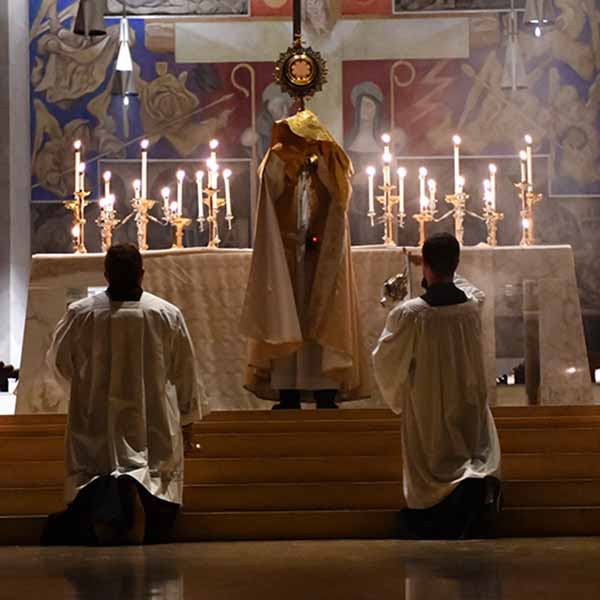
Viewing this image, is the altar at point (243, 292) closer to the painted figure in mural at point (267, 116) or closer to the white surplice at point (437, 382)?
the white surplice at point (437, 382)

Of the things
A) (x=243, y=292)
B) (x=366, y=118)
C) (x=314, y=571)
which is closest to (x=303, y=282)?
(x=243, y=292)

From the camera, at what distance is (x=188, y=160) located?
14703mm

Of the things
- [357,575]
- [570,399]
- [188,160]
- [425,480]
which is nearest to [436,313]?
[425,480]

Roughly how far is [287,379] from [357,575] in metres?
3.91

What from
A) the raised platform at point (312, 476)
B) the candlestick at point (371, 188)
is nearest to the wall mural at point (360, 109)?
the candlestick at point (371, 188)

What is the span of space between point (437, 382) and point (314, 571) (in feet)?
6.11

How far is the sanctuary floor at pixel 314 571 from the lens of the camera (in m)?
4.98

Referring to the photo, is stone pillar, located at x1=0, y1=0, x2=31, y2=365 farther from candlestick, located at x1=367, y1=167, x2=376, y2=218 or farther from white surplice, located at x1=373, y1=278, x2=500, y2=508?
white surplice, located at x1=373, y1=278, x2=500, y2=508

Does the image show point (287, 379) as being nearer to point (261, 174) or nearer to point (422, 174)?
point (261, 174)

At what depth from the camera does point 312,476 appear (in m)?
7.74

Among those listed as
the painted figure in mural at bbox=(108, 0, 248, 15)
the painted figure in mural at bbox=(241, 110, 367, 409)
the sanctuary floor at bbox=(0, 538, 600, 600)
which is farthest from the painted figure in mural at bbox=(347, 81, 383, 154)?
the sanctuary floor at bbox=(0, 538, 600, 600)

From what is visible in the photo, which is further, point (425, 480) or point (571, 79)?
point (571, 79)

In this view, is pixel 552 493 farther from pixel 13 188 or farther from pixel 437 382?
pixel 13 188

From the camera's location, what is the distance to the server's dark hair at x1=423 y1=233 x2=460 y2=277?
283 inches
